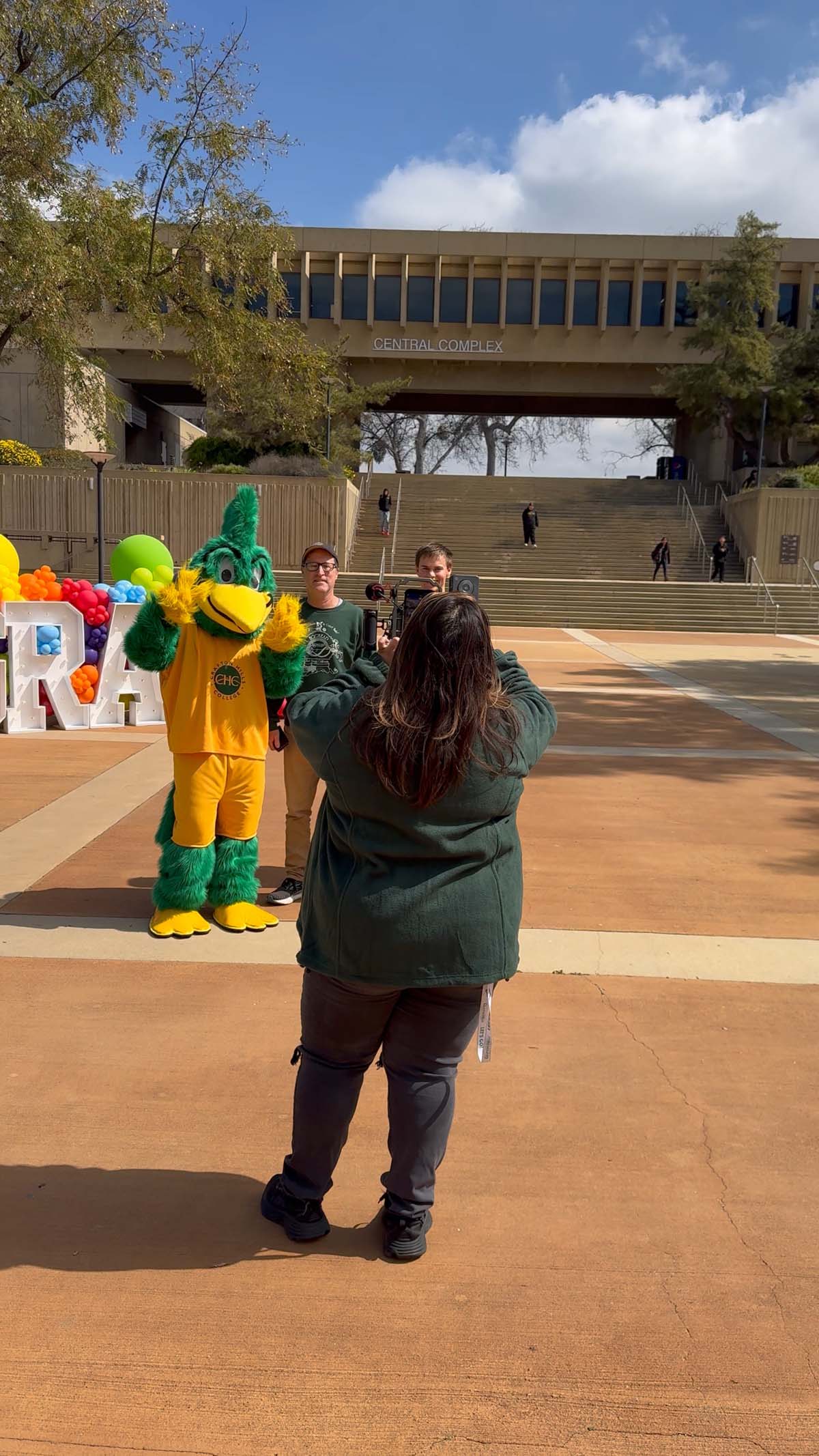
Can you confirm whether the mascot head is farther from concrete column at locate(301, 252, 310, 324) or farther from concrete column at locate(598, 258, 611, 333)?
concrete column at locate(598, 258, 611, 333)

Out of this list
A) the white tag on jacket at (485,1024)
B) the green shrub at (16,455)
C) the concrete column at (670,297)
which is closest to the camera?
the white tag on jacket at (485,1024)

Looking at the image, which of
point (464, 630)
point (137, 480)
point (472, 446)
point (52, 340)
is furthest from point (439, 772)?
point (472, 446)

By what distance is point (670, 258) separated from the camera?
4638 centimetres

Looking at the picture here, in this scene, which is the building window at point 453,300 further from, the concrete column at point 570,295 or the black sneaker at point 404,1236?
the black sneaker at point 404,1236

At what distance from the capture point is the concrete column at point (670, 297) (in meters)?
46.4

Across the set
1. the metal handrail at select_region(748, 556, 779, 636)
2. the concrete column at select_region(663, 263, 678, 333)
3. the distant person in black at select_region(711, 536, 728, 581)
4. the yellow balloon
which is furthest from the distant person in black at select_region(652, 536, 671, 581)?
the yellow balloon

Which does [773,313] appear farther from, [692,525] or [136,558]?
[136,558]

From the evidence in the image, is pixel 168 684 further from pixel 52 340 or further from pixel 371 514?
pixel 371 514

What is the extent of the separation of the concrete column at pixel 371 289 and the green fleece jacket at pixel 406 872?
155 feet

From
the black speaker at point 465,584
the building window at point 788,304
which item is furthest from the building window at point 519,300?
the black speaker at point 465,584

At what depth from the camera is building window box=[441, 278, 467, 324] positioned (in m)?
47.0

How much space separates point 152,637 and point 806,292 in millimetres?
49663

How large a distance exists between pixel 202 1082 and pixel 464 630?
2.01 metres

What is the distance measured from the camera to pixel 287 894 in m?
5.48
